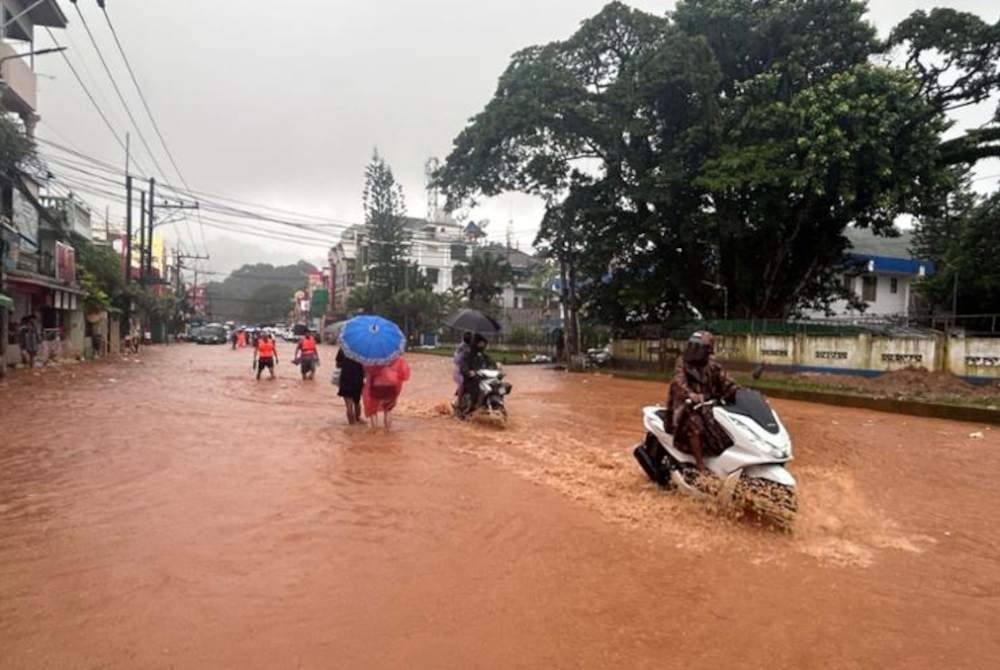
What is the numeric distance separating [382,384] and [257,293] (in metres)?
112

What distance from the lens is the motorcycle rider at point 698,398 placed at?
5801mm

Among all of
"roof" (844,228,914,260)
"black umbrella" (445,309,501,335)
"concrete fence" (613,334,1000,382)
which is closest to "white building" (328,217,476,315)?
"roof" (844,228,914,260)

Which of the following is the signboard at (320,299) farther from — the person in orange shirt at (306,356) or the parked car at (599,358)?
the person in orange shirt at (306,356)

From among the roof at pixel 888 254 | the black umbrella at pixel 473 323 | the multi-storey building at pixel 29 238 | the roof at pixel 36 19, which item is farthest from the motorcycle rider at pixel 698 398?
the roof at pixel 888 254

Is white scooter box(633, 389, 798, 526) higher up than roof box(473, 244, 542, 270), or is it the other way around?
roof box(473, 244, 542, 270)

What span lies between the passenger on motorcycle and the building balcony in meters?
19.4

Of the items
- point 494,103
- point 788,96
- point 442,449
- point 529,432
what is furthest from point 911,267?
point 442,449

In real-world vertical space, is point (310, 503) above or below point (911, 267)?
below

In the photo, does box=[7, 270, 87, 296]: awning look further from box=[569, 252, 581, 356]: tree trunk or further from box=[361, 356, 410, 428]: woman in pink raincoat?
box=[569, 252, 581, 356]: tree trunk

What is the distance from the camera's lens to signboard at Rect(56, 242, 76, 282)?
25078mm

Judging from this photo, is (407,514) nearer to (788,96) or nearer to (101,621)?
(101,621)

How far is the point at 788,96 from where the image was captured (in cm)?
2311

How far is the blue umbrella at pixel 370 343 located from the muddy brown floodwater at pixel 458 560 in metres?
1.15

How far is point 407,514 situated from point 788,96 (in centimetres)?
2208
